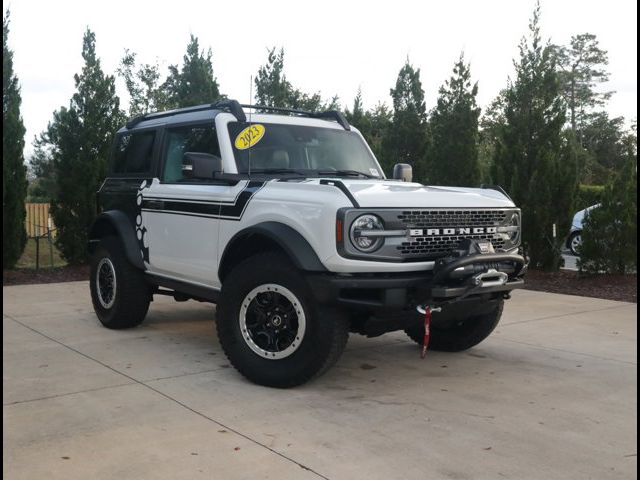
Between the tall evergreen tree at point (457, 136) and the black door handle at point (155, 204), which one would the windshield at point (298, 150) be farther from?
the tall evergreen tree at point (457, 136)

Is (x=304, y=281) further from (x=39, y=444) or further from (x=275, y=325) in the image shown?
(x=39, y=444)

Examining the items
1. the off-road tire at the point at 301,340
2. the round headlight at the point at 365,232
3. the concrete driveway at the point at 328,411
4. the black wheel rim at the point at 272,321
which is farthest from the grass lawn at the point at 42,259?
the round headlight at the point at 365,232

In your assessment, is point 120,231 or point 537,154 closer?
point 120,231

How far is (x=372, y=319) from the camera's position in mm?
4484

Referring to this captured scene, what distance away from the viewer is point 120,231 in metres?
6.42

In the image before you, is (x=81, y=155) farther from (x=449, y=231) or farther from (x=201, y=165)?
(x=449, y=231)

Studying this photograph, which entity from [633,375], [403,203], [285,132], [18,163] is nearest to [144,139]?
A: [285,132]

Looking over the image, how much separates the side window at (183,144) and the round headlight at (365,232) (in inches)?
67.7

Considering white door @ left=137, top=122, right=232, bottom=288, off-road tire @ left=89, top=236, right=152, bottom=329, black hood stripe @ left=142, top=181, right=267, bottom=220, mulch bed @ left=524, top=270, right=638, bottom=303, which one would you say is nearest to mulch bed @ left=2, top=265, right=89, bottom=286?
off-road tire @ left=89, top=236, right=152, bottom=329

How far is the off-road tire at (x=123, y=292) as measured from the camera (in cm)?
645

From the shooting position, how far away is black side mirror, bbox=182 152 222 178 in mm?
5102

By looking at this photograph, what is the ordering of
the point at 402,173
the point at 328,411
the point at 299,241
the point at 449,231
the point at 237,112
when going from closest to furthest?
the point at 328,411
the point at 299,241
the point at 449,231
the point at 237,112
the point at 402,173

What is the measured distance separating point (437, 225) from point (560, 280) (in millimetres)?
6518

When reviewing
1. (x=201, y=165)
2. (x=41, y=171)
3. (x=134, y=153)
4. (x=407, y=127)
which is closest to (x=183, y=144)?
(x=134, y=153)
